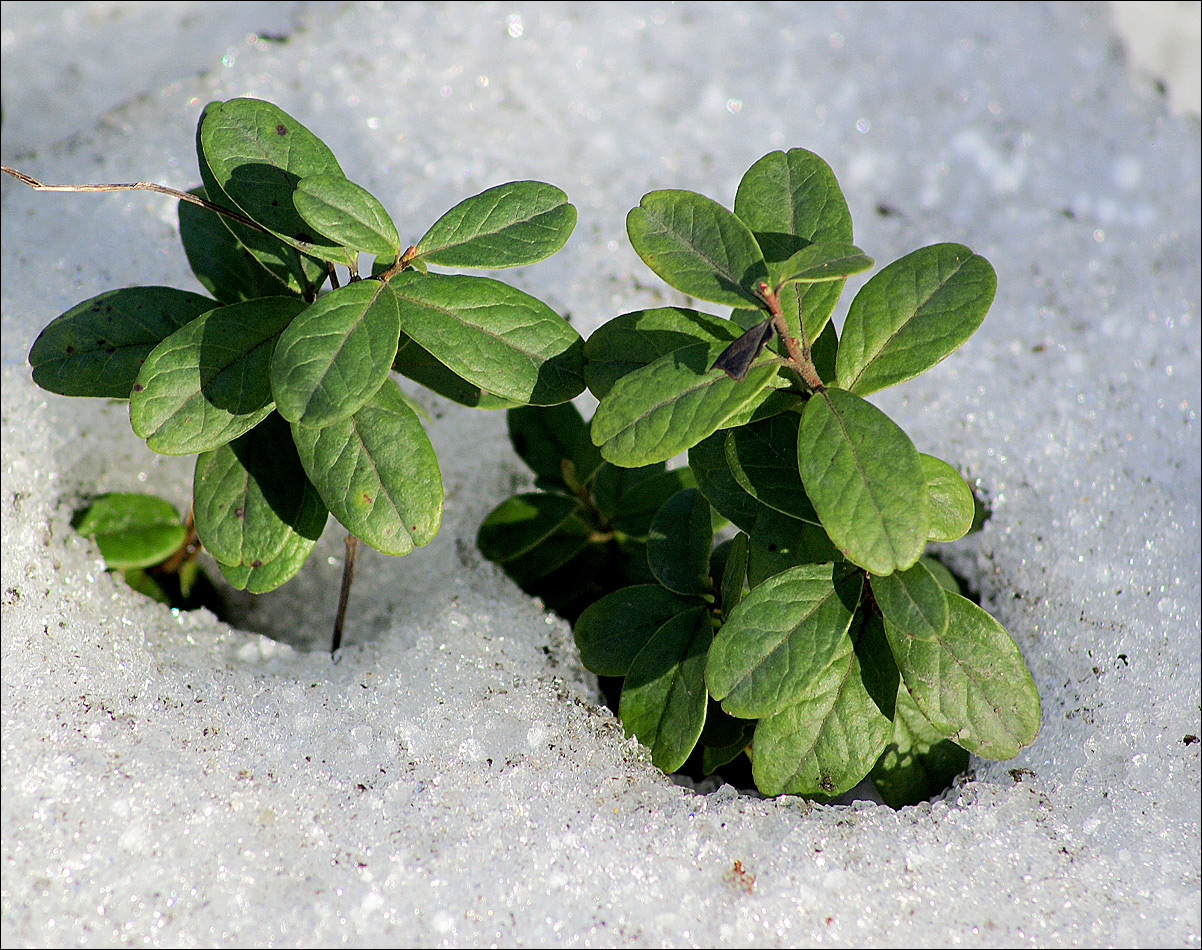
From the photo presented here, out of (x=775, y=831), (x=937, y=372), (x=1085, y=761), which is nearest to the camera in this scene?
(x=775, y=831)

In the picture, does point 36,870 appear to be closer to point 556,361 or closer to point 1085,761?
point 556,361

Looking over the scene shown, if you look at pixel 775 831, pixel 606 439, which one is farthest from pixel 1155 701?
pixel 606 439

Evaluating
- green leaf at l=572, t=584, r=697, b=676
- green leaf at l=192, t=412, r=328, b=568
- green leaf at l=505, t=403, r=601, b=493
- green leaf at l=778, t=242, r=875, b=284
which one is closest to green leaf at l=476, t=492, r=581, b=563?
green leaf at l=505, t=403, r=601, b=493

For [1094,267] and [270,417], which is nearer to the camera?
[270,417]

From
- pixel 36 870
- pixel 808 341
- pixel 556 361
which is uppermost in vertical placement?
pixel 808 341

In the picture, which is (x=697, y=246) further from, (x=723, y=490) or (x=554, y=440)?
(x=554, y=440)

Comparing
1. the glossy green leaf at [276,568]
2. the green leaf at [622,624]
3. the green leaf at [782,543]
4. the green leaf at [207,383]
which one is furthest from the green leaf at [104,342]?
the green leaf at [782,543]

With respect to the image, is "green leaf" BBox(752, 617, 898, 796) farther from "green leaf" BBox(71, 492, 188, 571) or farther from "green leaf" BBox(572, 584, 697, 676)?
Result: "green leaf" BBox(71, 492, 188, 571)

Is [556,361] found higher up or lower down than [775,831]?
higher up
